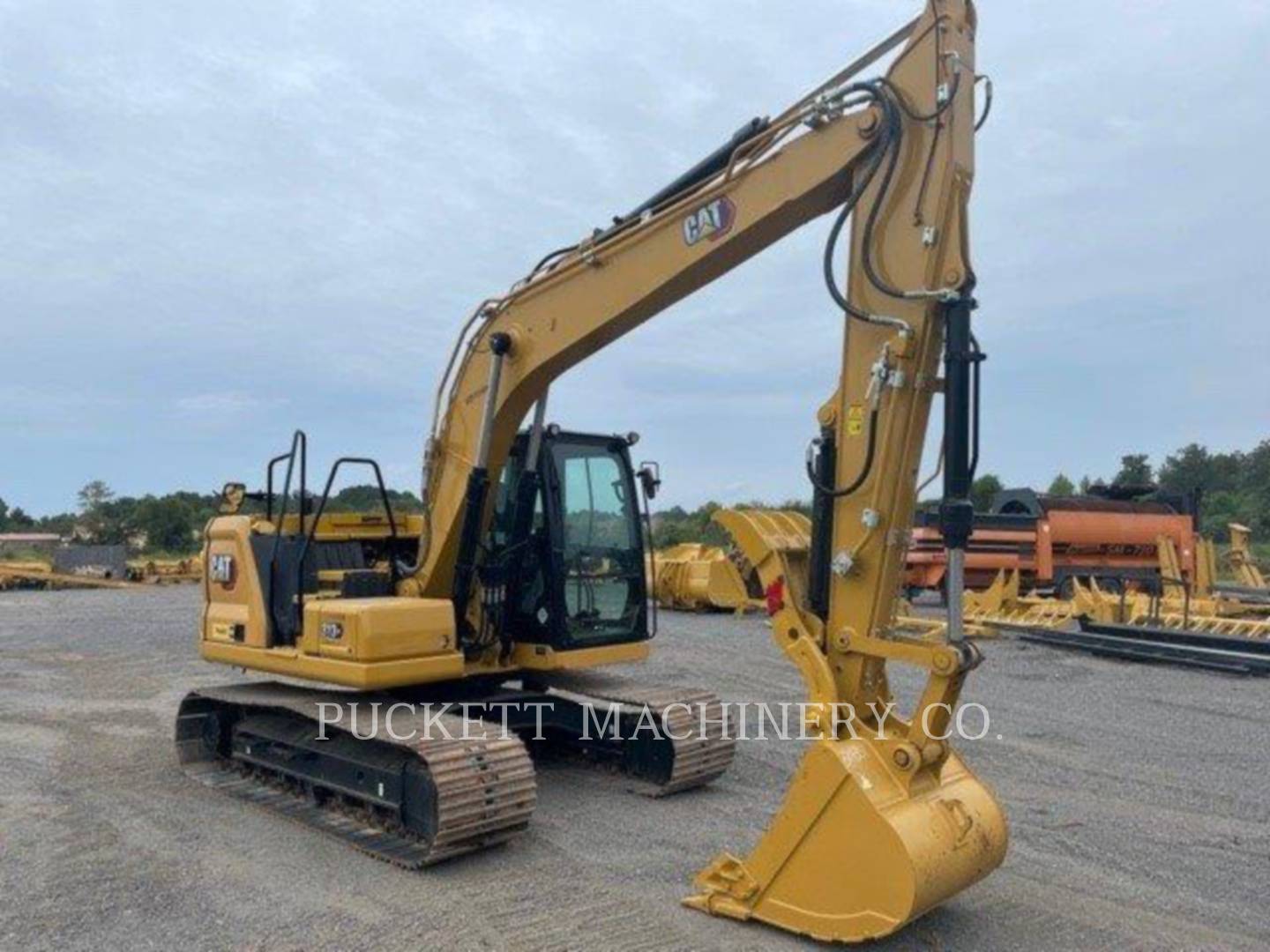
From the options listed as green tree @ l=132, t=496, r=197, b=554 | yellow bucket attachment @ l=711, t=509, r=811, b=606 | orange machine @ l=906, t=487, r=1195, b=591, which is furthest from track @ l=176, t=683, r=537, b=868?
green tree @ l=132, t=496, r=197, b=554

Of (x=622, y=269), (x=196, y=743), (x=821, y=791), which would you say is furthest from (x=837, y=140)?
(x=196, y=743)

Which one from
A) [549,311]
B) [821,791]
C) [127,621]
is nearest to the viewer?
[821,791]

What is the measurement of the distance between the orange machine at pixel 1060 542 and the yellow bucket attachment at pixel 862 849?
14285 mm

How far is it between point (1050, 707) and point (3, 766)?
29.2ft

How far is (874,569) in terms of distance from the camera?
5012mm

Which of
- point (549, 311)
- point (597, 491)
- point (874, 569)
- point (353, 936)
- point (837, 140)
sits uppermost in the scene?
point (837, 140)

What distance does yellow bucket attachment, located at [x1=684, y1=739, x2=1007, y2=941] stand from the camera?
14.8 ft

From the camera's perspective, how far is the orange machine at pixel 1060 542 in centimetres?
1916

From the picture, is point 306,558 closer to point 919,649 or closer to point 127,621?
point 919,649

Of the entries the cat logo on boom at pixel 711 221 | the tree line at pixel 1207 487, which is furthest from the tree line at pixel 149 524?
the cat logo on boom at pixel 711 221

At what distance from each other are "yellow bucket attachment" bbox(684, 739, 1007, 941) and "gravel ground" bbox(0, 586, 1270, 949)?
18cm

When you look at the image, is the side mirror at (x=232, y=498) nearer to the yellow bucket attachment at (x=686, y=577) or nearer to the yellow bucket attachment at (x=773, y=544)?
the yellow bucket attachment at (x=773, y=544)

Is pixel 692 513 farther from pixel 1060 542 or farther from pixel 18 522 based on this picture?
pixel 18 522

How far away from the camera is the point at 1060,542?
19703 mm
